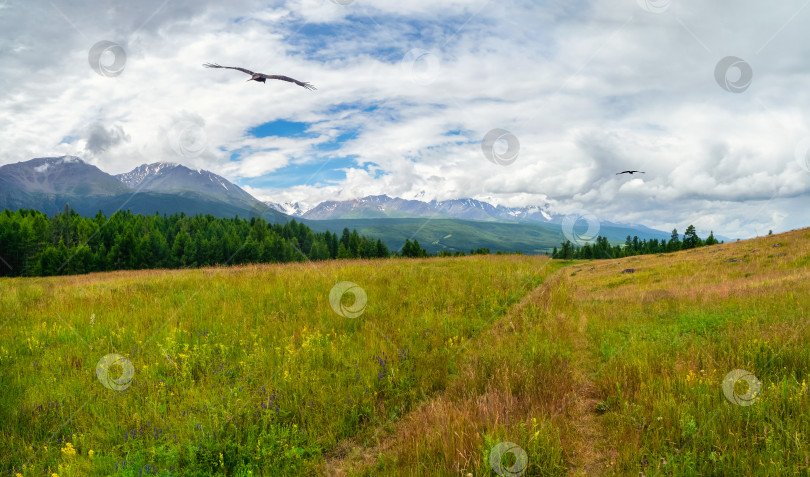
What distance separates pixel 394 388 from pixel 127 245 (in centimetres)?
9157

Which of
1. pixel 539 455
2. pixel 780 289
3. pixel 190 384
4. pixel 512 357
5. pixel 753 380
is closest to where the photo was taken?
pixel 539 455

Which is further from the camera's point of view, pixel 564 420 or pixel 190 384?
pixel 190 384

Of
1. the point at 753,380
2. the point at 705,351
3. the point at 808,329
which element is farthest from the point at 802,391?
the point at 808,329

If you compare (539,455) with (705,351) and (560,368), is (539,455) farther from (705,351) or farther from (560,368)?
(705,351)

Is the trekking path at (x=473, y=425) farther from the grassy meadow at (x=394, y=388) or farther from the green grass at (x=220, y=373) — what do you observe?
the green grass at (x=220, y=373)

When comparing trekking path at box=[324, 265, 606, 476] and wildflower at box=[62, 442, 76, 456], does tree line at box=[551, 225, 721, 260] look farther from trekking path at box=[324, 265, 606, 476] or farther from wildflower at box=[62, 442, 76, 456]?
wildflower at box=[62, 442, 76, 456]

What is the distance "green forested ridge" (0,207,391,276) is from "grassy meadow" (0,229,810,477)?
178 ft

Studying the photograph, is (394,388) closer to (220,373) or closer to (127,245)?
(220,373)

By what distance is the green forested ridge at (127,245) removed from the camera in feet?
236

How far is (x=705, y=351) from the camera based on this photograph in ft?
18.4

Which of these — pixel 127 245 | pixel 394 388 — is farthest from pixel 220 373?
A: pixel 127 245

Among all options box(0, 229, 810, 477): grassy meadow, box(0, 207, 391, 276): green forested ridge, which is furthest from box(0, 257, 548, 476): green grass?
box(0, 207, 391, 276): green forested ridge

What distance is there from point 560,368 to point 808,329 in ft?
14.1

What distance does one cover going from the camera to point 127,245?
76.3m
